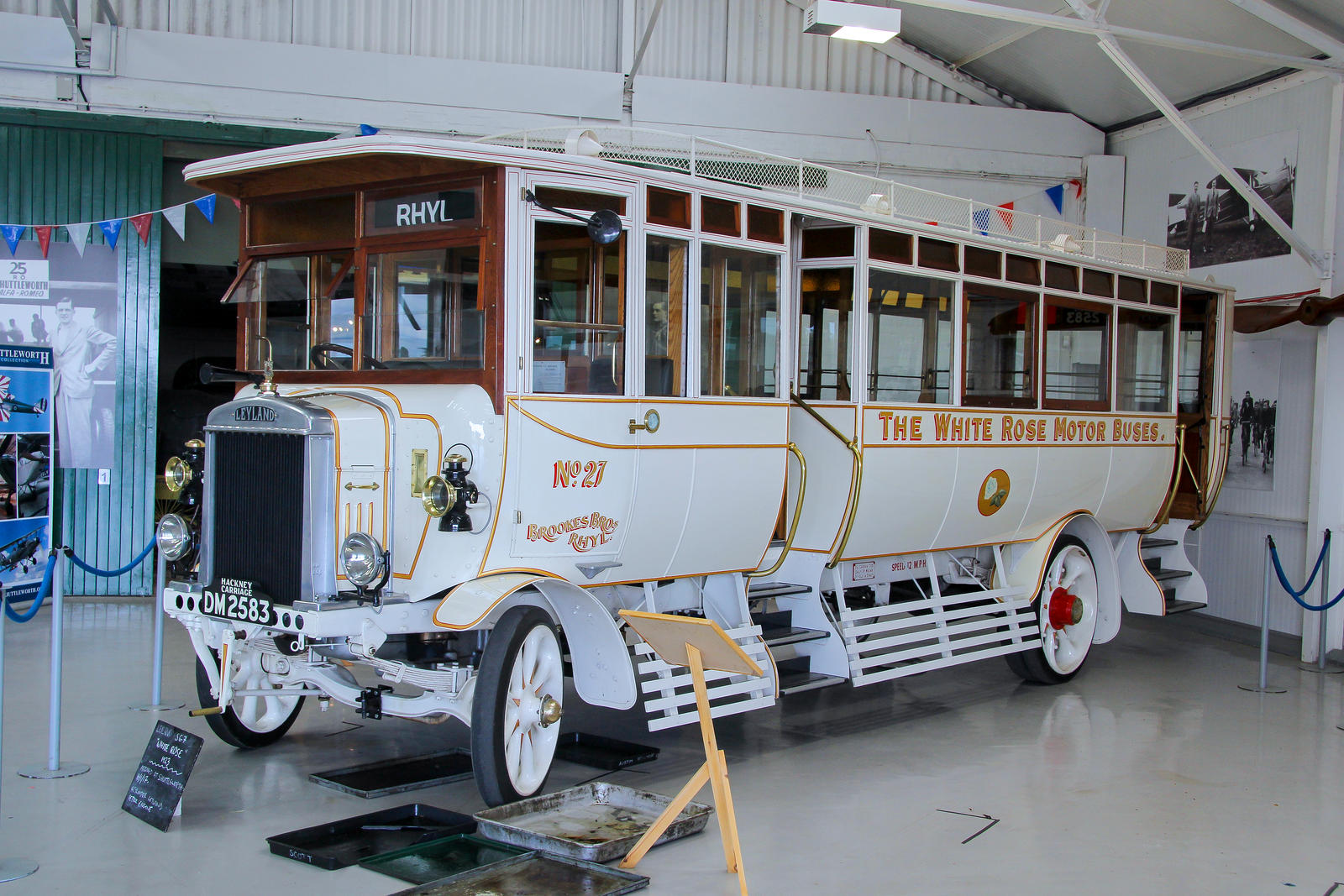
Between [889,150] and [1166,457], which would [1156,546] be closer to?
[1166,457]

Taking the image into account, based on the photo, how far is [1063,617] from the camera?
27.4 feet

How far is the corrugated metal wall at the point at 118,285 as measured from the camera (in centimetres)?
1073

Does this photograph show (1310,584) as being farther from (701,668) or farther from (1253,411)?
(701,668)

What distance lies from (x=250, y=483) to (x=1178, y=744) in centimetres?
516

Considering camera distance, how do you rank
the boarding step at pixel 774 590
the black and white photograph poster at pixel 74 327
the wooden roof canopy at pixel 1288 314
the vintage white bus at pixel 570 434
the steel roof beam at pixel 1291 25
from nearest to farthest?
the vintage white bus at pixel 570 434 < the boarding step at pixel 774 590 < the steel roof beam at pixel 1291 25 < the wooden roof canopy at pixel 1288 314 < the black and white photograph poster at pixel 74 327

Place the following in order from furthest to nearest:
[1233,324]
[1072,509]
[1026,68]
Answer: [1026,68] → [1233,324] → [1072,509]

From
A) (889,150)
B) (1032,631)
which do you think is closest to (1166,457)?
(1032,631)

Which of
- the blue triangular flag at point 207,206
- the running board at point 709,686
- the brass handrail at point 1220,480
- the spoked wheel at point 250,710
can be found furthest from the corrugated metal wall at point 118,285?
the brass handrail at point 1220,480

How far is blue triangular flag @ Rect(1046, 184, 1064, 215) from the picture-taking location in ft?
42.1

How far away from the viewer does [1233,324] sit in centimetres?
1008

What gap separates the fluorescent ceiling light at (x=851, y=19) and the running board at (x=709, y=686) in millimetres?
4315

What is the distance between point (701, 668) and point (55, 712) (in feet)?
10.7

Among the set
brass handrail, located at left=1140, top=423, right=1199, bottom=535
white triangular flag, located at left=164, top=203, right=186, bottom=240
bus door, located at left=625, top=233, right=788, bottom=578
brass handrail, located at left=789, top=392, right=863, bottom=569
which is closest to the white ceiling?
brass handrail, located at left=1140, top=423, right=1199, bottom=535

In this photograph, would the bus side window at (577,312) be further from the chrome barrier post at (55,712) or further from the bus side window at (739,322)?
the chrome barrier post at (55,712)
